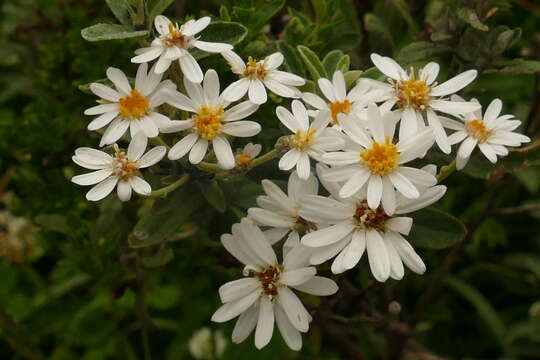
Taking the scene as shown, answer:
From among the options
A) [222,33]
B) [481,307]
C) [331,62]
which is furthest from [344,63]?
[481,307]

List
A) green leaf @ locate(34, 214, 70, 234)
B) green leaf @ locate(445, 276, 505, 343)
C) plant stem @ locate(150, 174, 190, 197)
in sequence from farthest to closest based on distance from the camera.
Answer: green leaf @ locate(445, 276, 505, 343) < green leaf @ locate(34, 214, 70, 234) < plant stem @ locate(150, 174, 190, 197)

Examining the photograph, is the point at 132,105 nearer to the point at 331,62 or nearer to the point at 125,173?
the point at 125,173

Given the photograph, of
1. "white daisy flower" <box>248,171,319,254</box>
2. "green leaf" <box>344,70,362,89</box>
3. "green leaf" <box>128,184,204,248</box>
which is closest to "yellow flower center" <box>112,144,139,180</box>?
"green leaf" <box>128,184,204,248</box>

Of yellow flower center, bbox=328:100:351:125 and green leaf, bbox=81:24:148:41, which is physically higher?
green leaf, bbox=81:24:148:41

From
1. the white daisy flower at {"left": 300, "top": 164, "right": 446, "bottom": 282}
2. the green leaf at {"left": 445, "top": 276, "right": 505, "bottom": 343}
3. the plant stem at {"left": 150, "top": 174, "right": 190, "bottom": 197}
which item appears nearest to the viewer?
the white daisy flower at {"left": 300, "top": 164, "right": 446, "bottom": 282}

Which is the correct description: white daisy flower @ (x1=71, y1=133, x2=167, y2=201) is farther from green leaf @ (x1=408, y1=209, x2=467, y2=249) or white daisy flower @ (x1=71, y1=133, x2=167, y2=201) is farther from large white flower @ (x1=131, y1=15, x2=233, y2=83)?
green leaf @ (x1=408, y1=209, x2=467, y2=249)

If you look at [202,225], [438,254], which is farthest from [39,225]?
[438,254]

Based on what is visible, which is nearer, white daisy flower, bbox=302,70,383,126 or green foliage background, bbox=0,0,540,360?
white daisy flower, bbox=302,70,383,126
